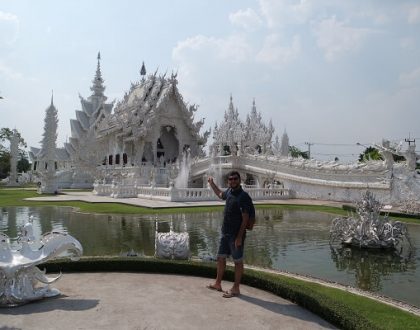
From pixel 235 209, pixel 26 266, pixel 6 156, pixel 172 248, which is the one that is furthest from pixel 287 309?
pixel 6 156

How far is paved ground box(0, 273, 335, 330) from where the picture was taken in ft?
16.1

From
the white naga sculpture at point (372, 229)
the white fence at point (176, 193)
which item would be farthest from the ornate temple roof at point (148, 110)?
the white naga sculpture at point (372, 229)

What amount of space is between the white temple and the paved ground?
1698 cm

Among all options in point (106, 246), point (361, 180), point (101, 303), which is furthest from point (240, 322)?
point (361, 180)

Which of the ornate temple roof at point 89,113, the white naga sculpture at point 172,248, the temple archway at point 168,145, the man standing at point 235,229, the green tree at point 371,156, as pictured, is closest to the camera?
the man standing at point 235,229

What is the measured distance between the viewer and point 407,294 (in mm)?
6785

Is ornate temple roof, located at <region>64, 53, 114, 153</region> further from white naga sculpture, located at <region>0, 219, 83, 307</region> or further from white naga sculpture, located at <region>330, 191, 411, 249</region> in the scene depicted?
white naga sculpture, located at <region>0, 219, 83, 307</region>

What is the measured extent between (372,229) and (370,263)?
158 centimetres

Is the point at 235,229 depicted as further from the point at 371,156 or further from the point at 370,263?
the point at 371,156

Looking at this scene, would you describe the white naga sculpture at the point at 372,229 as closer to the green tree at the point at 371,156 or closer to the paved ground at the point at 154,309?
the paved ground at the point at 154,309

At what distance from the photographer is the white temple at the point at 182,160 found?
2431 centimetres

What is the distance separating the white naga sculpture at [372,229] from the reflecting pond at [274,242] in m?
0.32

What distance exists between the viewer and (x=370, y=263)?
8961mm

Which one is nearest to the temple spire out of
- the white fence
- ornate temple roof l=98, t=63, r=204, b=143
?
ornate temple roof l=98, t=63, r=204, b=143
